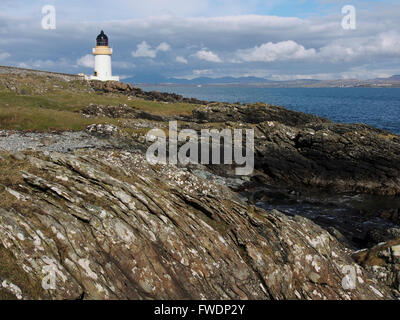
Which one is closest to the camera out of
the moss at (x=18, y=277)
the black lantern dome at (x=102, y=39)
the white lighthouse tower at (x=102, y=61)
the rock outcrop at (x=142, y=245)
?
the moss at (x=18, y=277)

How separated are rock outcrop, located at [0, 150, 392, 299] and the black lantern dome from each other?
10262 cm

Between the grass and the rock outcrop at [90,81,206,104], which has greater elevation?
the rock outcrop at [90,81,206,104]

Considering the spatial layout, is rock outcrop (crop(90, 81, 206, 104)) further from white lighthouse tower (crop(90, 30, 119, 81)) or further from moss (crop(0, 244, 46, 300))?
moss (crop(0, 244, 46, 300))

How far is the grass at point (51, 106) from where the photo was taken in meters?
46.1

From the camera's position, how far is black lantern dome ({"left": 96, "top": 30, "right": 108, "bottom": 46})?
348ft

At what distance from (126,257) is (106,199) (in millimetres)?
2378

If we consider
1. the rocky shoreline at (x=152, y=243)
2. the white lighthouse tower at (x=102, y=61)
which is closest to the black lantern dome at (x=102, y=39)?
the white lighthouse tower at (x=102, y=61)

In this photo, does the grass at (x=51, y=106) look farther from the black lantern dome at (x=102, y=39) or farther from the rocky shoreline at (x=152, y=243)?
the rocky shoreline at (x=152, y=243)

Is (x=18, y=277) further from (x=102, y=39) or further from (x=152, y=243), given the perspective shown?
(x=102, y=39)

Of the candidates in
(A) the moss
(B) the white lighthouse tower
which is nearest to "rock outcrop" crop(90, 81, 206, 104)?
(B) the white lighthouse tower

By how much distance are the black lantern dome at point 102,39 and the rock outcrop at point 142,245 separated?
103 metres

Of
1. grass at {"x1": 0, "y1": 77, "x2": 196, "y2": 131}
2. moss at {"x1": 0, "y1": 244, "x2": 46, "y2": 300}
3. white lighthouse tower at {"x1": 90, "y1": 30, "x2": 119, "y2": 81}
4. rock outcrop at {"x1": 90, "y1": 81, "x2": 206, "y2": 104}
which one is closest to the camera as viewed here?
moss at {"x1": 0, "y1": 244, "x2": 46, "y2": 300}

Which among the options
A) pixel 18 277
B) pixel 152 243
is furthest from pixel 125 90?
pixel 18 277

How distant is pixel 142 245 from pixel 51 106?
5554 cm
